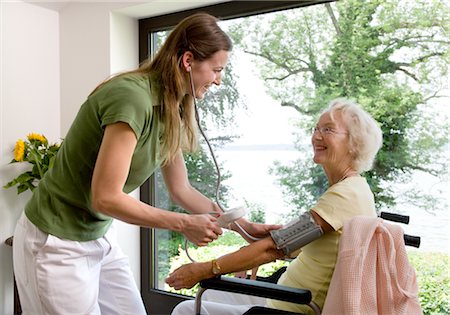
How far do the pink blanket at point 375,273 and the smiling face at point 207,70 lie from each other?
22.8 inches

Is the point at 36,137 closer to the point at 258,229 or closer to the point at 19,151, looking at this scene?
the point at 19,151

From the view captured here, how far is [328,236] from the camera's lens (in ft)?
4.36

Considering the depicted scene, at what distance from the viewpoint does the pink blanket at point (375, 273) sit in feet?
3.83

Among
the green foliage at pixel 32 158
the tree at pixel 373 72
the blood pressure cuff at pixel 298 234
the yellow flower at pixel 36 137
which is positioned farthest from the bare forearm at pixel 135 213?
the yellow flower at pixel 36 137

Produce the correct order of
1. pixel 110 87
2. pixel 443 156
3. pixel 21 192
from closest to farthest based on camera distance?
pixel 110 87, pixel 443 156, pixel 21 192

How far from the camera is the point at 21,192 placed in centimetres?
233

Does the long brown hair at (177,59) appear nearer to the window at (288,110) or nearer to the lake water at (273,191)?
the window at (288,110)

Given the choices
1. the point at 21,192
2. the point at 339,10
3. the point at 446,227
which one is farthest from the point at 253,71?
the point at 21,192

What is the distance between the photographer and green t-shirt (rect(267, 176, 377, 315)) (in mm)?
1293

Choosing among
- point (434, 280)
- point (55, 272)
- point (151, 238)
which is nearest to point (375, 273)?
point (434, 280)

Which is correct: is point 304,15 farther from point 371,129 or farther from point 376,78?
point 371,129

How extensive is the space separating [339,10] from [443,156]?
0.73 meters

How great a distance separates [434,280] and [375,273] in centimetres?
73

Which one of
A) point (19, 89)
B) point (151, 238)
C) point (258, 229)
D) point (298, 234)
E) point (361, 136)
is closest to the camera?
point (298, 234)
